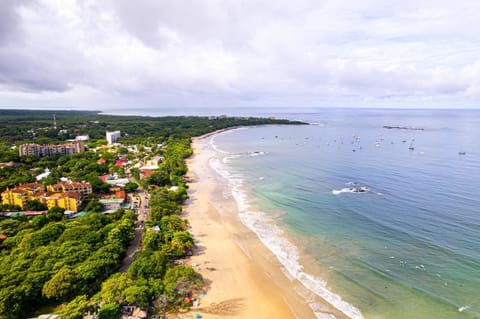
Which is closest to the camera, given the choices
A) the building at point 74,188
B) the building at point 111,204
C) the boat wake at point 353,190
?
the building at point 111,204

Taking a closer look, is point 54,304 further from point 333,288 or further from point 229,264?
point 333,288

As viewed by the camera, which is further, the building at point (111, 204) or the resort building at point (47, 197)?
the building at point (111, 204)

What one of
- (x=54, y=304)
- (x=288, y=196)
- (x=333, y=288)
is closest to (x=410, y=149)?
(x=288, y=196)

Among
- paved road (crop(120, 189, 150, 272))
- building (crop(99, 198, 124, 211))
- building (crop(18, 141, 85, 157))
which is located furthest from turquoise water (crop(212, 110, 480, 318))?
building (crop(18, 141, 85, 157))

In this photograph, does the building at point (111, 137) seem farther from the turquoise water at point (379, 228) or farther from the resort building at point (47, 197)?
the resort building at point (47, 197)

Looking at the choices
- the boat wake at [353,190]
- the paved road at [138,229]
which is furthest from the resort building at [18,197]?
the boat wake at [353,190]

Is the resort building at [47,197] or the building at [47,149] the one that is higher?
the building at [47,149]

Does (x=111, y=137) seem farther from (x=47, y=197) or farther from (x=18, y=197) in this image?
(x=47, y=197)
